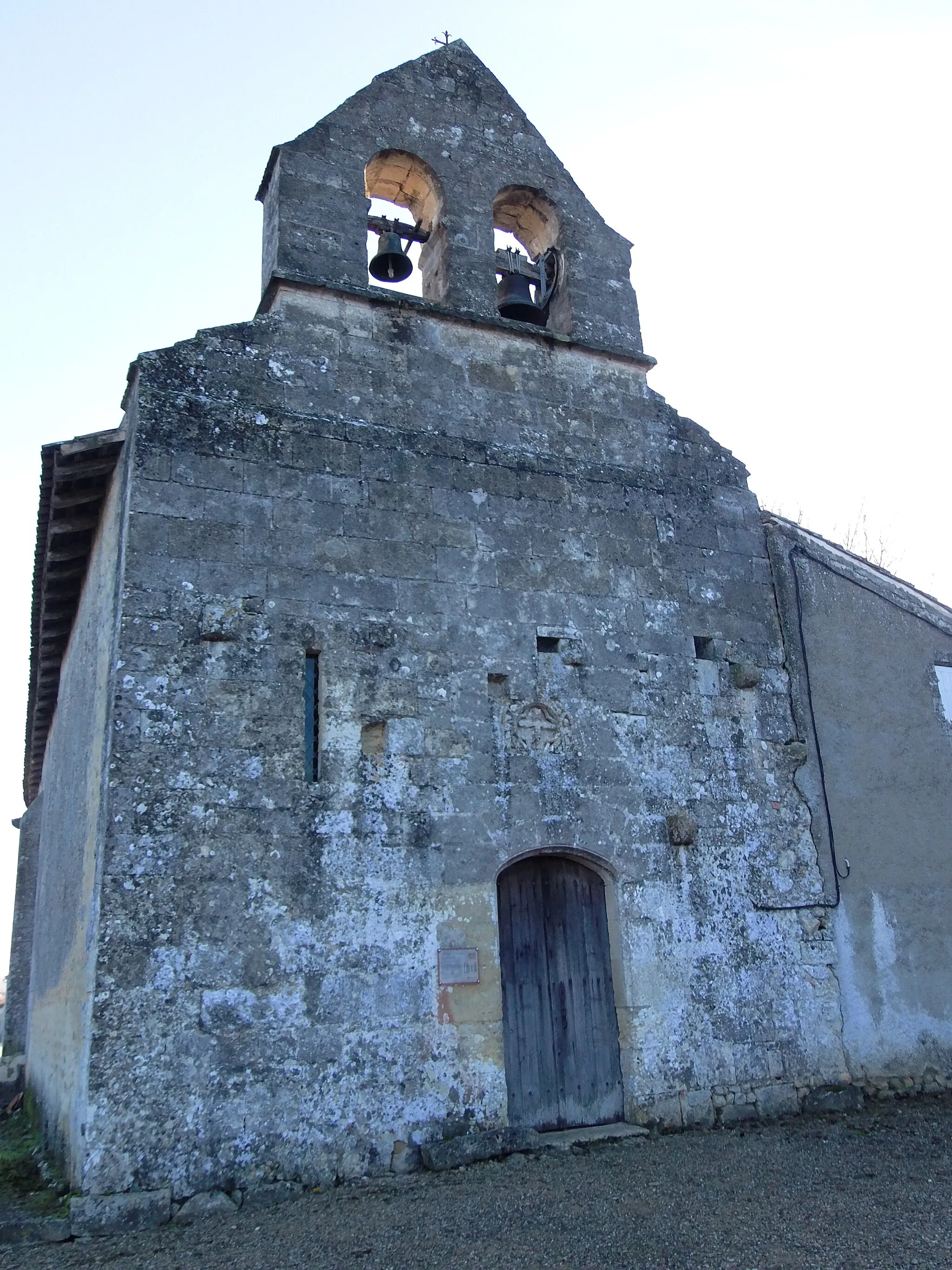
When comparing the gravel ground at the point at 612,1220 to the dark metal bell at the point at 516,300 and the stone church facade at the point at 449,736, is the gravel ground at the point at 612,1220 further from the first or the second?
the dark metal bell at the point at 516,300

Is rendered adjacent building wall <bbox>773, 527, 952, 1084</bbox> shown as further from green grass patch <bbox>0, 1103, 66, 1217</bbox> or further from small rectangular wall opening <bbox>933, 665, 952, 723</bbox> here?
green grass patch <bbox>0, 1103, 66, 1217</bbox>

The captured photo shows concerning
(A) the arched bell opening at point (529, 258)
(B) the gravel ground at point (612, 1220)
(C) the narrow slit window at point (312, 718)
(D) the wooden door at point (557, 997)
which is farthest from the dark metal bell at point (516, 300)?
(B) the gravel ground at point (612, 1220)

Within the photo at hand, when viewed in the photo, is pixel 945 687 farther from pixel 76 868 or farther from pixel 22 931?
pixel 22 931

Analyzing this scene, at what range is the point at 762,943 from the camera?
21.1 feet

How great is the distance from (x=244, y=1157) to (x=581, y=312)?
6177mm

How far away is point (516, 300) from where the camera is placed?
7617mm

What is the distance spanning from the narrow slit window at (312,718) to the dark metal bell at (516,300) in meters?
3.31

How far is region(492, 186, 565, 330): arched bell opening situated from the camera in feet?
25.2

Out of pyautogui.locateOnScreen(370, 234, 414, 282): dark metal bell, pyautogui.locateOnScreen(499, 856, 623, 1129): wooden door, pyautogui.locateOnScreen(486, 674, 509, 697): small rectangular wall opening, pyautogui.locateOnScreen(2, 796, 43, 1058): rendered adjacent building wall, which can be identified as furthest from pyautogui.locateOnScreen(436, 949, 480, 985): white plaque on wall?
pyautogui.locateOnScreen(2, 796, 43, 1058): rendered adjacent building wall

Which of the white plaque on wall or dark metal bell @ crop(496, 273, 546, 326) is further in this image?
dark metal bell @ crop(496, 273, 546, 326)

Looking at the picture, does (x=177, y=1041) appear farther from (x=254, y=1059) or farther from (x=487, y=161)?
(x=487, y=161)

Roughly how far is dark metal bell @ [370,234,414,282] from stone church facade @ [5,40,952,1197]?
25cm

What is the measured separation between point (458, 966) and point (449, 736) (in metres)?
1.34

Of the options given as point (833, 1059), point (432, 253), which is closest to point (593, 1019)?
point (833, 1059)
